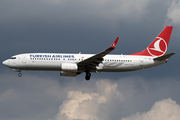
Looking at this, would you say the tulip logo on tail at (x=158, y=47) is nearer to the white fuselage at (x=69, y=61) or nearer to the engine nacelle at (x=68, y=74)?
the white fuselage at (x=69, y=61)

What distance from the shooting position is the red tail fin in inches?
2771

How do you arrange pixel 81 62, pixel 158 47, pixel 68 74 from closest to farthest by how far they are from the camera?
pixel 81 62
pixel 68 74
pixel 158 47

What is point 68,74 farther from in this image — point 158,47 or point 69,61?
point 158,47

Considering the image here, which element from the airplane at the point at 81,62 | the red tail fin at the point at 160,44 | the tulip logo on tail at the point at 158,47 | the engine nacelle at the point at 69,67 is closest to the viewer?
the engine nacelle at the point at 69,67

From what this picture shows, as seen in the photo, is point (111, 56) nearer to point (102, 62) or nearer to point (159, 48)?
point (102, 62)

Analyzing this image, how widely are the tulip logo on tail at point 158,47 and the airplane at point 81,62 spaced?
2.02 meters

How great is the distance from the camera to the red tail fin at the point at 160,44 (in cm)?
7038

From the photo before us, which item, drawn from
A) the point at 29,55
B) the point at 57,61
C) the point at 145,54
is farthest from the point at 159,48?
the point at 29,55

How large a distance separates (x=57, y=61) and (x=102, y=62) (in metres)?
8.28

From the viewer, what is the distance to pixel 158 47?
71250mm

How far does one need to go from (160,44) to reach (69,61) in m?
19.8

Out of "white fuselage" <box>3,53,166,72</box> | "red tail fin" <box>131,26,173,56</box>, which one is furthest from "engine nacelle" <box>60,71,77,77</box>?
"red tail fin" <box>131,26,173,56</box>

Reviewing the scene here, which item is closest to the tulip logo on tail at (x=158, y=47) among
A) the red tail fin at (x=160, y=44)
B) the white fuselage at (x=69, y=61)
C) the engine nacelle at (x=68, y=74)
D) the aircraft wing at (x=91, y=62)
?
the red tail fin at (x=160, y=44)

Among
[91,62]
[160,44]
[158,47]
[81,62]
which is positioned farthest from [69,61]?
[160,44]
